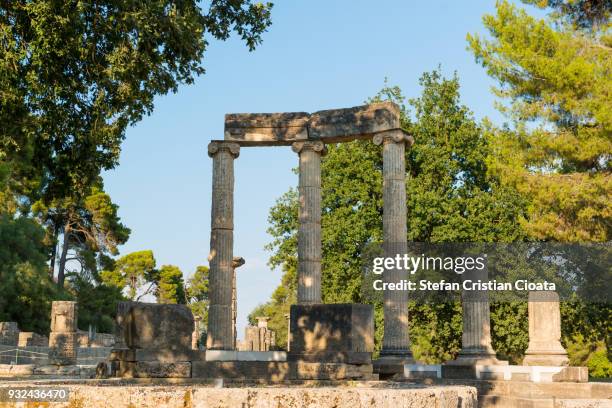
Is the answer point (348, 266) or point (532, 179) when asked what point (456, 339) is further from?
point (532, 179)

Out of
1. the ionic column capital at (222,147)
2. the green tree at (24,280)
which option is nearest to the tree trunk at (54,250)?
the green tree at (24,280)

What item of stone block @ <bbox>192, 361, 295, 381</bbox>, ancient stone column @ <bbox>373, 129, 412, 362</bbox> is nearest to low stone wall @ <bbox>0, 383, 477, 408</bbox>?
stone block @ <bbox>192, 361, 295, 381</bbox>

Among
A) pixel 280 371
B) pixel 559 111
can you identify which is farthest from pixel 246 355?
pixel 559 111

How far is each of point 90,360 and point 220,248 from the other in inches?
568

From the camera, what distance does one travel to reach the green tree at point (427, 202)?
27938 mm

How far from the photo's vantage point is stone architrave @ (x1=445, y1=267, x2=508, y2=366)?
21375 millimetres

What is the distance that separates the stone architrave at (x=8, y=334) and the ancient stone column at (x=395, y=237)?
60.9 feet

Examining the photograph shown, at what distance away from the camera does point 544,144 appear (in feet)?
68.3

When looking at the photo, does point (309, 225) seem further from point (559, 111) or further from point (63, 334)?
point (63, 334)

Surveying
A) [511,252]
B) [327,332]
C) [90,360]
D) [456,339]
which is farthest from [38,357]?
[327,332]

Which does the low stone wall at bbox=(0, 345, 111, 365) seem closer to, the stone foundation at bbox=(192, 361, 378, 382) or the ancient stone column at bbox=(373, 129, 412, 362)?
the ancient stone column at bbox=(373, 129, 412, 362)

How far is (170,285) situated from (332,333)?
193 feet

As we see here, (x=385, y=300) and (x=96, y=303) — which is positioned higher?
(x=96, y=303)

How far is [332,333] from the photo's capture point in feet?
42.8
